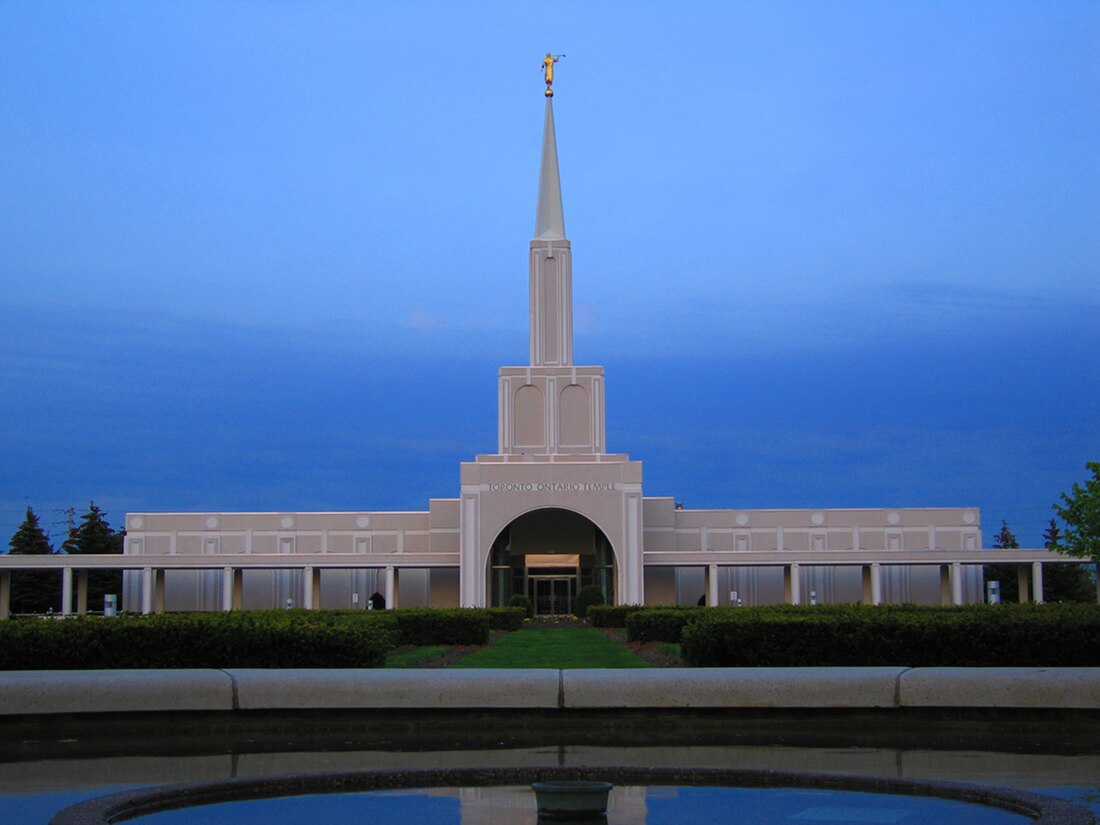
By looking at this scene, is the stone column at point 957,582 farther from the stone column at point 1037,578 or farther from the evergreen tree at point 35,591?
the evergreen tree at point 35,591

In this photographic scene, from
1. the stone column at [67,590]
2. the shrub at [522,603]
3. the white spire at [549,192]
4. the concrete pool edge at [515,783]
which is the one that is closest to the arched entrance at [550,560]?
the shrub at [522,603]

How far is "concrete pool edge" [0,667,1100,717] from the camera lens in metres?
9.94

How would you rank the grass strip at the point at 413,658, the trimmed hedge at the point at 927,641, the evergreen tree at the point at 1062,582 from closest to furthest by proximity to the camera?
1. the trimmed hedge at the point at 927,641
2. the grass strip at the point at 413,658
3. the evergreen tree at the point at 1062,582

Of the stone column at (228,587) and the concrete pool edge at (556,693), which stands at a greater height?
the stone column at (228,587)

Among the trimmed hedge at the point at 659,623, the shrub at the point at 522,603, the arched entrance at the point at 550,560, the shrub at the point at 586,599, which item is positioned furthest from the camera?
the arched entrance at the point at 550,560

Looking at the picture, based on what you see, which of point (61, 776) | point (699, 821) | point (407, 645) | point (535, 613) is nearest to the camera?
point (699, 821)

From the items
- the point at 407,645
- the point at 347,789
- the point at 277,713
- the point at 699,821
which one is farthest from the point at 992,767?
the point at 407,645

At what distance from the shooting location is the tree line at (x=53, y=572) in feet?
206

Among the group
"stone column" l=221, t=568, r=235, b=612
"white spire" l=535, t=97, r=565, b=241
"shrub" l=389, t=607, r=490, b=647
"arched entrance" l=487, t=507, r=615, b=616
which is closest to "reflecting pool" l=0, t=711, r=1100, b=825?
"shrub" l=389, t=607, r=490, b=647

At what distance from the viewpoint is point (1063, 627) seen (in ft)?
46.4

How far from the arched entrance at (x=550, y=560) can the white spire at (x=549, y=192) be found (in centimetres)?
1186

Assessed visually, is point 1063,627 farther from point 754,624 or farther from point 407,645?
point 407,645

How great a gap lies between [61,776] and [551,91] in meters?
48.4

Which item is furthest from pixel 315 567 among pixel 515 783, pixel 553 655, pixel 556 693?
pixel 515 783
